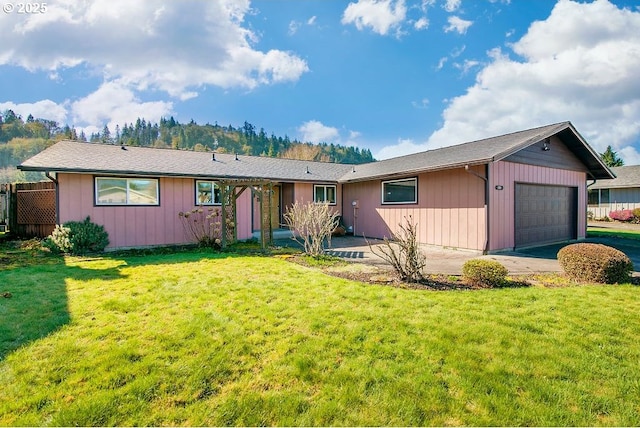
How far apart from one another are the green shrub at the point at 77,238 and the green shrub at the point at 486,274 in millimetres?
9939

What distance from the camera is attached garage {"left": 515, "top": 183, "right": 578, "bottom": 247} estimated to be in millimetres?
10188

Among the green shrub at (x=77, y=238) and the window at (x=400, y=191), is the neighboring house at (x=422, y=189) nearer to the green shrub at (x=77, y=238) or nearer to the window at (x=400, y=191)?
the window at (x=400, y=191)

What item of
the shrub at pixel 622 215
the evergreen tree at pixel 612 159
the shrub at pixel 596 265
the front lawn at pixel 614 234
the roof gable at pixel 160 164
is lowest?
the front lawn at pixel 614 234

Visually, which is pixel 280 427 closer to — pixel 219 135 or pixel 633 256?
pixel 633 256

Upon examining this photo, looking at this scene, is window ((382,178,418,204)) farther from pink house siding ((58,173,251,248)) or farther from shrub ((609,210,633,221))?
shrub ((609,210,633,221))

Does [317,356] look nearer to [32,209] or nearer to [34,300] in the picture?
[34,300]

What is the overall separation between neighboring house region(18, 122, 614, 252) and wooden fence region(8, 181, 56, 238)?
189cm

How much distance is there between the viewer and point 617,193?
22.1 m

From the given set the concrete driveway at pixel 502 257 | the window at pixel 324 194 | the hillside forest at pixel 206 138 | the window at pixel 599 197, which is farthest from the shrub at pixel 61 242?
the hillside forest at pixel 206 138

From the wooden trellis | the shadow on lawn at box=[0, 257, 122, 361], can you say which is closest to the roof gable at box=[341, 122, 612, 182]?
the wooden trellis

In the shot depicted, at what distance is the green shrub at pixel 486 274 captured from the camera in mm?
5430

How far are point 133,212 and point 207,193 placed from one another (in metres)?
2.55

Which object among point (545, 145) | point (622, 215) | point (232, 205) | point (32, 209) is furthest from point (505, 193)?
point (622, 215)

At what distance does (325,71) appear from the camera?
49.1 ft
